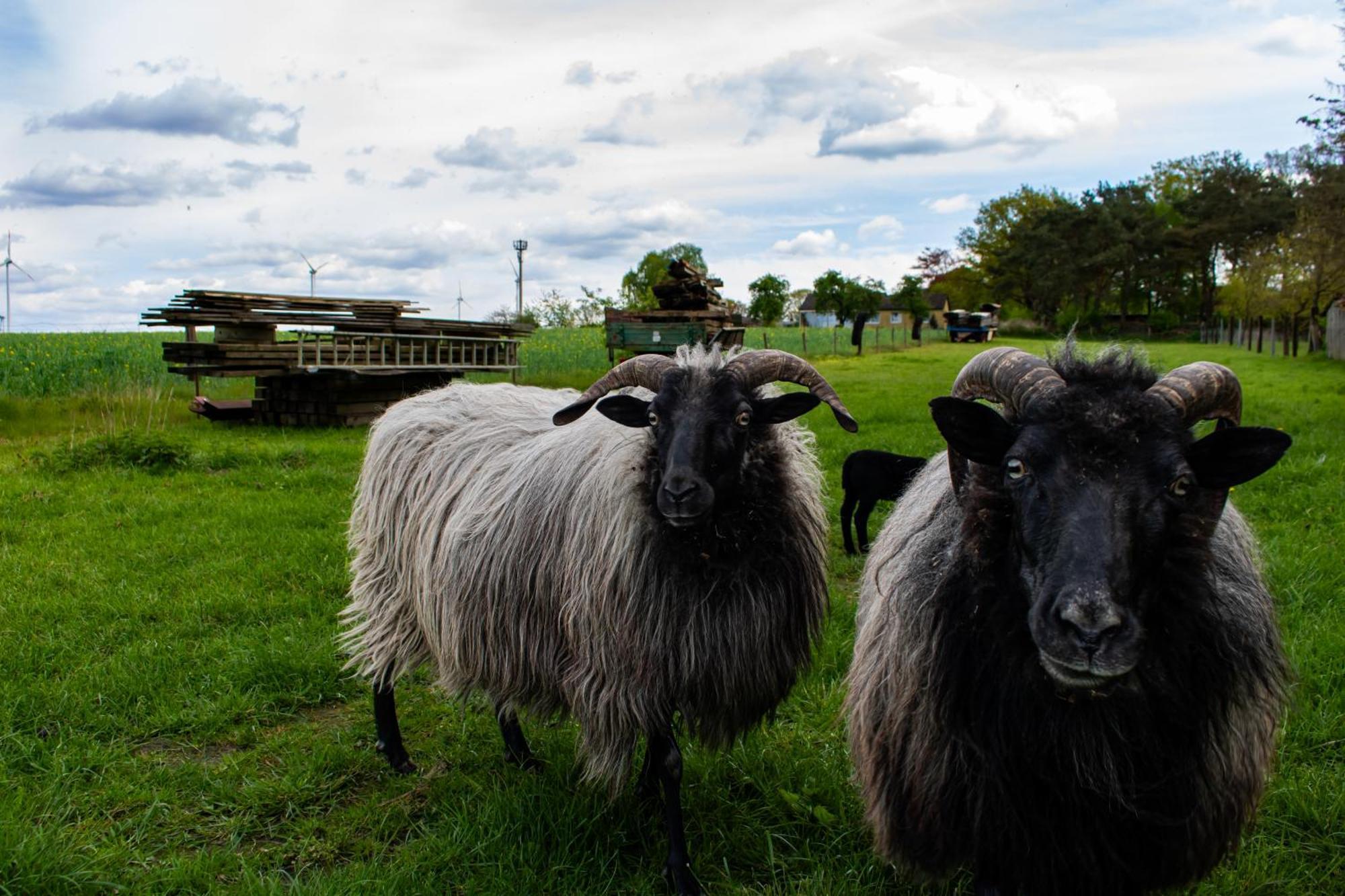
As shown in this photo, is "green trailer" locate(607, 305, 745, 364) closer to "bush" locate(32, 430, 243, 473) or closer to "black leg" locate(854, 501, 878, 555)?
"bush" locate(32, 430, 243, 473)

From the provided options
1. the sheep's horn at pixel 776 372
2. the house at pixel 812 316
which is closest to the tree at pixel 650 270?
the house at pixel 812 316

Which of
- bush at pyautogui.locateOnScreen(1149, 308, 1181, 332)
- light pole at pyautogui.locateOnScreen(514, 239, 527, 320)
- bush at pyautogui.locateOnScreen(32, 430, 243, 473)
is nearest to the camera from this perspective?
bush at pyautogui.locateOnScreen(32, 430, 243, 473)

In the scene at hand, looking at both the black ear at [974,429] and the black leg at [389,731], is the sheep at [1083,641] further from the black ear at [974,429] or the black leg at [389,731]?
the black leg at [389,731]

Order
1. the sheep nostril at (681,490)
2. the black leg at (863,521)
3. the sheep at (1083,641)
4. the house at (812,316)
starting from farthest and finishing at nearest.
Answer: the house at (812,316) < the black leg at (863,521) < the sheep nostril at (681,490) < the sheep at (1083,641)

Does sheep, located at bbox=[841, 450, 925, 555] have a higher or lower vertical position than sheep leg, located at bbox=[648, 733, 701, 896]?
higher

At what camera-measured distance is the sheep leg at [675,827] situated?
3.51 metres

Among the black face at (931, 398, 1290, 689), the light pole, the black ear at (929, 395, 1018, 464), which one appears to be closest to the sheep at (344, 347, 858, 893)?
the black ear at (929, 395, 1018, 464)

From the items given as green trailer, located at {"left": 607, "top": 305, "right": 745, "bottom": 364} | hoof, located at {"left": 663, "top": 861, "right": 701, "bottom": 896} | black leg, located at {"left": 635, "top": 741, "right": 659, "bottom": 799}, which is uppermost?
green trailer, located at {"left": 607, "top": 305, "right": 745, "bottom": 364}

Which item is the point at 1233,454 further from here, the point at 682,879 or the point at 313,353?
the point at 313,353

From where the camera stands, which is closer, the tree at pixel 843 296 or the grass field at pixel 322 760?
the grass field at pixel 322 760

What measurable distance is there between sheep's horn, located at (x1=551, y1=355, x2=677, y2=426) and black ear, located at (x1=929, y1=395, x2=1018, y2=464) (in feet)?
5.36

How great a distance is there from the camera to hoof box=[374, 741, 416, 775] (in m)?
4.44

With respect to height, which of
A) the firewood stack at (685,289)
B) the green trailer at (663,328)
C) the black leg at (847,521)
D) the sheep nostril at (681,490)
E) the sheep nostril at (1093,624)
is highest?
the firewood stack at (685,289)

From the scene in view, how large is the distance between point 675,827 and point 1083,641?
207 cm
